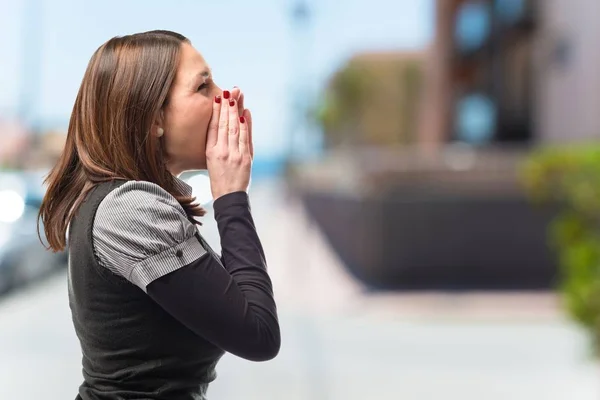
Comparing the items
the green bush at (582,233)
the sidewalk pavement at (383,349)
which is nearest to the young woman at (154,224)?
the sidewalk pavement at (383,349)

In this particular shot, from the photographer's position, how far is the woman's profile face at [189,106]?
1.21m

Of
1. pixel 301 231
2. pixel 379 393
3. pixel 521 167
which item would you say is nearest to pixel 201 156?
pixel 379 393

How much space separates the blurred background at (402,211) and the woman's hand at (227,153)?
97mm

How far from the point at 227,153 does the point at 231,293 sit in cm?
22

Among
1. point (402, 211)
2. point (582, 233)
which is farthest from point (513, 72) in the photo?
point (582, 233)

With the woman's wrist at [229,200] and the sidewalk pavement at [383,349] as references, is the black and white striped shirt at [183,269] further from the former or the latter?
the sidewalk pavement at [383,349]

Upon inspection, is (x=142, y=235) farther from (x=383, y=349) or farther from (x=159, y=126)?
(x=383, y=349)

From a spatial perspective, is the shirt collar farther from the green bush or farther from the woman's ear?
the green bush

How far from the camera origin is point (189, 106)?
121 cm

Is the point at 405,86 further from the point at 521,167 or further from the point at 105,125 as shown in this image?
the point at 105,125

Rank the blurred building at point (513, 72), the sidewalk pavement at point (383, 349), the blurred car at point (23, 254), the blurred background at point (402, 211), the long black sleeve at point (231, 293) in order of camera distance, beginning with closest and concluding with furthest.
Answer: the long black sleeve at point (231, 293), the blurred background at point (402, 211), the sidewalk pavement at point (383, 349), the blurred car at point (23, 254), the blurred building at point (513, 72)

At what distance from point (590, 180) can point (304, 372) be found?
275 centimetres

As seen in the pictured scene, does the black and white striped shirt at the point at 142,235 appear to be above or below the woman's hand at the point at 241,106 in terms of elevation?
below

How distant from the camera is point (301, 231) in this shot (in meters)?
21.4
